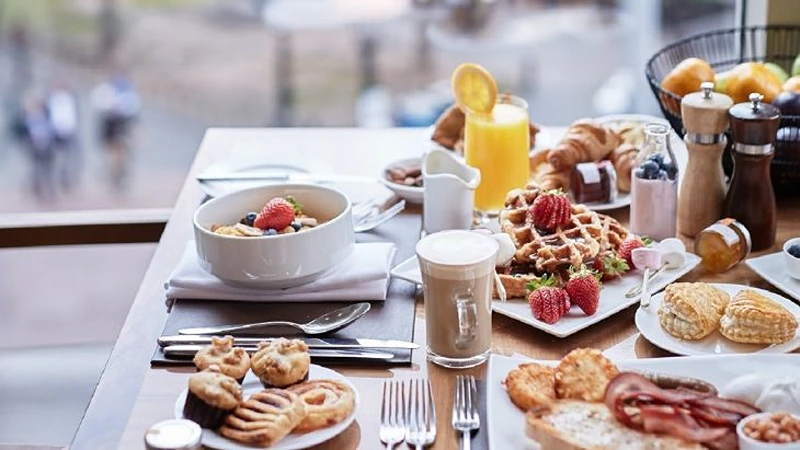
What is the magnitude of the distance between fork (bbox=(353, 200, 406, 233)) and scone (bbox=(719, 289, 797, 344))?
66 centimetres

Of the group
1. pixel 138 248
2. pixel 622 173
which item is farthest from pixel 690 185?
pixel 138 248

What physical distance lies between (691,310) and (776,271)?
0.29m

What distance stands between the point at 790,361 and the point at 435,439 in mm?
460

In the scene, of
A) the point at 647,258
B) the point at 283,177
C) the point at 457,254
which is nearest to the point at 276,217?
the point at 457,254

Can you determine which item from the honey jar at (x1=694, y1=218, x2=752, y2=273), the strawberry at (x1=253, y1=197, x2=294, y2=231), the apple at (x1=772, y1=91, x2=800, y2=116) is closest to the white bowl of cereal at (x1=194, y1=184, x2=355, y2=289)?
the strawberry at (x1=253, y1=197, x2=294, y2=231)

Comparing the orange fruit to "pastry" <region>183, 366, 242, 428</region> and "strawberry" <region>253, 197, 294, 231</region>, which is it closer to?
"strawberry" <region>253, 197, 294, 231</region>

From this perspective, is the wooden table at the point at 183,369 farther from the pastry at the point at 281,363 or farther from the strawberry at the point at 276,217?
the strawberry at the point at 276,217

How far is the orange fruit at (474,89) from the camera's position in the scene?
79.5 inches

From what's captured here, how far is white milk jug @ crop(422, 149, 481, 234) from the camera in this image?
1.86 meters

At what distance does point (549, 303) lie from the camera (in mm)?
1569

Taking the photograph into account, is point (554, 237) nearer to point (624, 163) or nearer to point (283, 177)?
point (624, 163)

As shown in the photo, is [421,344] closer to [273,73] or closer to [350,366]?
[350,366]

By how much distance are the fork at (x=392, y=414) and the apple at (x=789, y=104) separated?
888 millimetres

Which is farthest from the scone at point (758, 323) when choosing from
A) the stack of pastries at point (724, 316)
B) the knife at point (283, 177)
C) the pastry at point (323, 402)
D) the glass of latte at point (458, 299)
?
the knife at point (283, 177)
